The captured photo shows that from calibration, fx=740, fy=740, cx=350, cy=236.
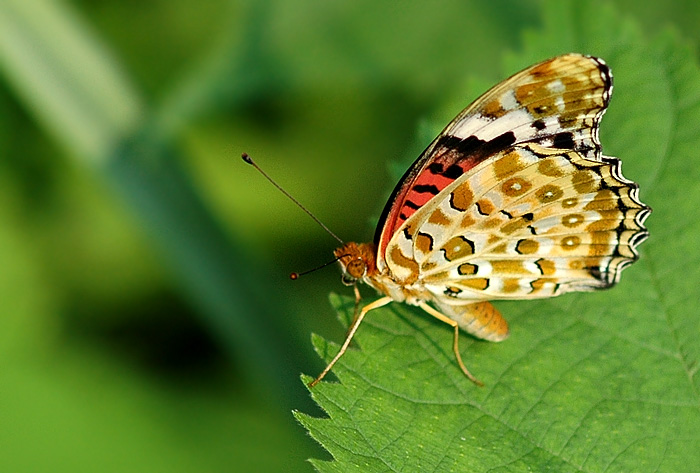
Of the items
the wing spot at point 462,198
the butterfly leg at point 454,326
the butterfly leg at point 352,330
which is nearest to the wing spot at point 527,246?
the wing spot at point 462,198

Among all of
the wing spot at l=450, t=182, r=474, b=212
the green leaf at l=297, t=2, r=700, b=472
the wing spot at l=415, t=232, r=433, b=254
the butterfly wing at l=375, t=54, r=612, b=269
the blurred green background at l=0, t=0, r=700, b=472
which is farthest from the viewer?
the blurred green background at l=0, t=0, r=700, b=472

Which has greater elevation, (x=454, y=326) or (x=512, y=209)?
(x=512, y=209)

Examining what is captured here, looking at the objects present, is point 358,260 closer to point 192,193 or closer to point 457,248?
point 457,248

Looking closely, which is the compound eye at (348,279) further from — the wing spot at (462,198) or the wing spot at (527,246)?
the wing spot at (527,246)

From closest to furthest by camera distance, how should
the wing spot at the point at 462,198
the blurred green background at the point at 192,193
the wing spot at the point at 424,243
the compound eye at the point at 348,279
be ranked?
1. the wing spot at the point at 462,198
2. the wing spot at the point at 424,243
3. the compound eye at the point at 348,279
4. the blurred green background at the point at 192,193

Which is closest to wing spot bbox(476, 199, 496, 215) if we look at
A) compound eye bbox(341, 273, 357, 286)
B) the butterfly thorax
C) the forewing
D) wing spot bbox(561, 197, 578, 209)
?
the forewing

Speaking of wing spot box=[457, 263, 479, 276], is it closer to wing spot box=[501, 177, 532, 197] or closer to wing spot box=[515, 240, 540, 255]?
wing spot box=[515, 240, 540, 255]

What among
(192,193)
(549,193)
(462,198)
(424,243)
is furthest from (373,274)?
(192,193)
